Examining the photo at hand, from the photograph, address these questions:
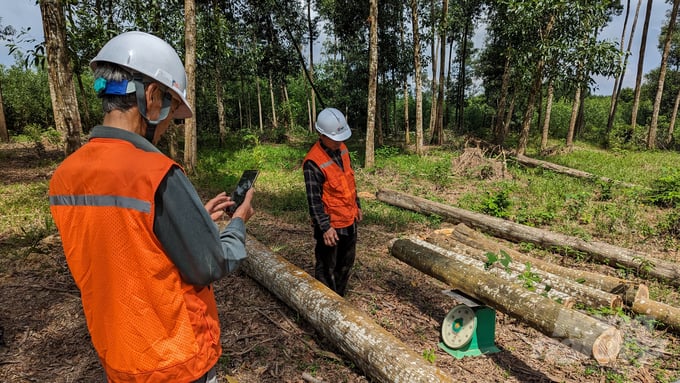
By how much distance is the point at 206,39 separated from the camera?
39.6 feet

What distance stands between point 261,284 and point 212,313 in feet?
9.65


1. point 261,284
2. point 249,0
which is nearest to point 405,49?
point 249,0

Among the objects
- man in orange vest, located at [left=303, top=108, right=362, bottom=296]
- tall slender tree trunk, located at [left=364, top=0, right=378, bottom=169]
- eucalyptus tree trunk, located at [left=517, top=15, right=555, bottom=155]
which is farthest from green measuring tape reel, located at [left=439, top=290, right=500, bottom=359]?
eucalyptus tree trunk, located at [left=517, top=15, right=555, bottom=155]

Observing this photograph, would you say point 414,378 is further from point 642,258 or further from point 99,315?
point 642,258

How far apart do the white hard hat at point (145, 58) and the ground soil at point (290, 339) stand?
2502 mm

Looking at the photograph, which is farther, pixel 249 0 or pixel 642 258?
pixel 249 0

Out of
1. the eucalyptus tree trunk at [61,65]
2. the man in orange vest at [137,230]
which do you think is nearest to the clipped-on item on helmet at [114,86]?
the man in orange vest at [137,230]

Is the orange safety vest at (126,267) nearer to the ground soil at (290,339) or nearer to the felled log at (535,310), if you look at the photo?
the ground soil at (290,339)

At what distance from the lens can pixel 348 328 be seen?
2.98m

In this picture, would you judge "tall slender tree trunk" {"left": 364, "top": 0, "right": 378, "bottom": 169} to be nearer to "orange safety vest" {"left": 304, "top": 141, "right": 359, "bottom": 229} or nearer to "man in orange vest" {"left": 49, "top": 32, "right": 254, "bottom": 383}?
"orange safety vest" {"left": 304, "top": 141, "right": 359, "bottom": 229}

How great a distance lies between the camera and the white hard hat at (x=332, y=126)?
3476 millimetres

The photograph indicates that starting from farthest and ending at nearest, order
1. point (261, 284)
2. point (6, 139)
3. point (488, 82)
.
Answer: point (488, 82) < point (6, 139) < point (261, 284)

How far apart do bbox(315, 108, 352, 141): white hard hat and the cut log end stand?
262 centimetres

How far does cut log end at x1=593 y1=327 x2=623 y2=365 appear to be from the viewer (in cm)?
252
